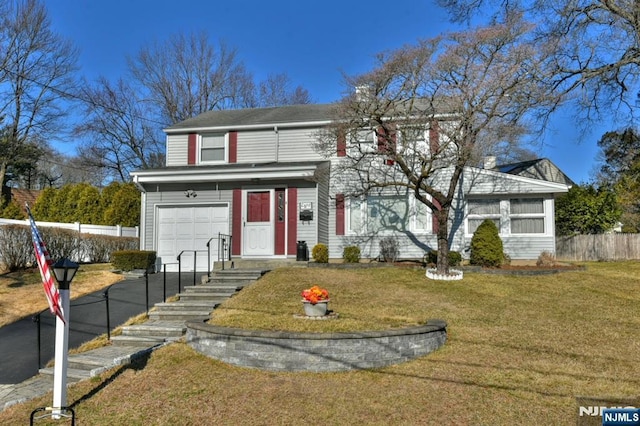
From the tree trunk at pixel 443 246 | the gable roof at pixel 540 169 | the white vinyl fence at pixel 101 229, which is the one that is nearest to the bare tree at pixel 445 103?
the tree trunk at pixel 443 246

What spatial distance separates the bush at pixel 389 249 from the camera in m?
14.8

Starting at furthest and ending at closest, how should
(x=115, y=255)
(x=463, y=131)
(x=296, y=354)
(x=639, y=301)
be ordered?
(x=115, y=255)
(x=463, y=131)
(x=639, y=301)
(x=296, y=354)

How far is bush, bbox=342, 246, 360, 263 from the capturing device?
14.1 meters

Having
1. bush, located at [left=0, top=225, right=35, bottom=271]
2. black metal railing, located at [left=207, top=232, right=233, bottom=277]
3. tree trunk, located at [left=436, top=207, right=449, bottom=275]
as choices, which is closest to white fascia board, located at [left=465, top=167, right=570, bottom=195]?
tree trunk, located at [left=436, top=207, right=449, bottom=275]

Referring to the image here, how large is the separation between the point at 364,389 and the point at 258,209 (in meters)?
9.66

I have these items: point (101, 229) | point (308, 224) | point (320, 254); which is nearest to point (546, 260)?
point (320, 254)

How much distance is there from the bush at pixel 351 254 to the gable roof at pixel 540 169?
52.8 feet

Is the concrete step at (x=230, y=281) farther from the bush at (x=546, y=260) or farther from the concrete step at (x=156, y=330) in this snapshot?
the bush at (x=546, y=260)

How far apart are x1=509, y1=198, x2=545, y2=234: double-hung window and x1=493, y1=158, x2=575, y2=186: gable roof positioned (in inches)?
494

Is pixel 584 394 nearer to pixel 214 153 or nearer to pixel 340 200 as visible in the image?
pixel 340 200

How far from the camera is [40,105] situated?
25656mm

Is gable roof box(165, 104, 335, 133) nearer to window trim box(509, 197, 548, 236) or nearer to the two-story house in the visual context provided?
the two-story house

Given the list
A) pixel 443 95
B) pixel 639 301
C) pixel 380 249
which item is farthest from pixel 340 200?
pixel 639 301

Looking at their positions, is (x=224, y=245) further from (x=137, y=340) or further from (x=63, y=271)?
(x=63, y=271)
